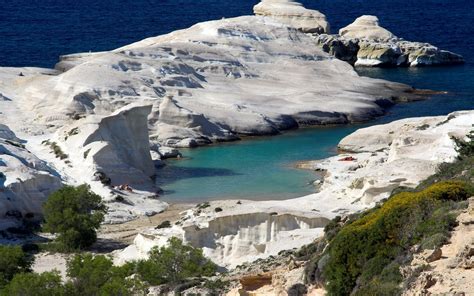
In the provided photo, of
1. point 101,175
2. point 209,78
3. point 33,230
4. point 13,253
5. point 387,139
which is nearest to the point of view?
point 13,253

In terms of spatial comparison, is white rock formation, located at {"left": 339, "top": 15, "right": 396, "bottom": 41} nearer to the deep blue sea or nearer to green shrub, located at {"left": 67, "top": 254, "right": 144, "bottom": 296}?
the deep blue sea

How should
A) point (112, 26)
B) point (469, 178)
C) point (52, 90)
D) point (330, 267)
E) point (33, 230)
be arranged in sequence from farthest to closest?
point (112, 26) → point (52, 90) → point (33, 230) → point (469, 178) → point (330, 267)

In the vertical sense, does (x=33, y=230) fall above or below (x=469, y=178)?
below

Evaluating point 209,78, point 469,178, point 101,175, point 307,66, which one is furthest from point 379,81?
point 469,178

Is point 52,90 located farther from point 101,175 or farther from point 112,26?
point 112,26

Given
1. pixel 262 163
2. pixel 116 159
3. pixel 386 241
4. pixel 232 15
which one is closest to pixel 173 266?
pixel 386 241

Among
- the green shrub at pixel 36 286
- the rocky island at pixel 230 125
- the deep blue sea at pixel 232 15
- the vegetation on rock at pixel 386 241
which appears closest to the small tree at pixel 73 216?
the rocky island at pixel 230 125

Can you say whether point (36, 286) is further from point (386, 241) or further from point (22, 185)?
point (22, 185)

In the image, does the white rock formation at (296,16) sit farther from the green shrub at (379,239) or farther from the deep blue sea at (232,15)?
the green shrub at (379,239)
